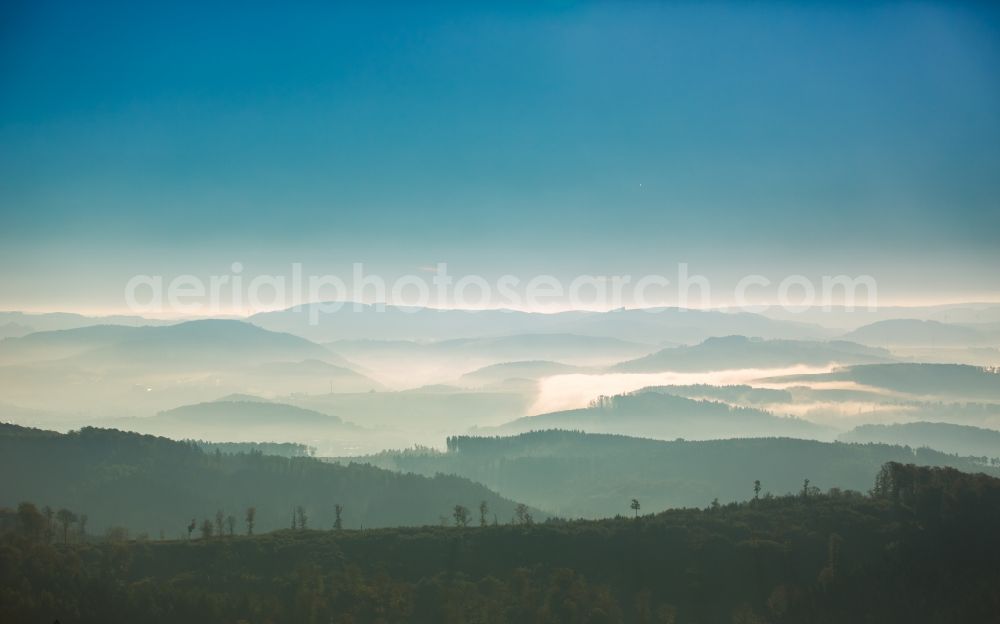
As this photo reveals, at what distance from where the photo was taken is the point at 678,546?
493 ft

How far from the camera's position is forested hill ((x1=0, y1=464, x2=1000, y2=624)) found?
124 metres

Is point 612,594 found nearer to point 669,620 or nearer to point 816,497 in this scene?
point 669,620

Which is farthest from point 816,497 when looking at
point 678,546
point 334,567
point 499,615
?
point 334,567

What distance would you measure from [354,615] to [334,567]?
19.2 meters

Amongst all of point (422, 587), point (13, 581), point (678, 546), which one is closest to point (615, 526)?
point (678, 546)

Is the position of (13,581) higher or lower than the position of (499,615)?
higher

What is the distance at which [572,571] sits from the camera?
143m

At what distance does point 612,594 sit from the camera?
137 metres

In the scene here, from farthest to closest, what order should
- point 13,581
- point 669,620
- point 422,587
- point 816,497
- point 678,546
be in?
point 816,497
point 678,546
point 422,587
point 669,620
point 13,581

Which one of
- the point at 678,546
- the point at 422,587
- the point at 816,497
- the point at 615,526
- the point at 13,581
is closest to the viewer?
the point at 13,581

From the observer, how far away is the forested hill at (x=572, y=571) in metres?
124

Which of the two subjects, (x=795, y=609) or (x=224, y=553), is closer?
(x=795, y=609)

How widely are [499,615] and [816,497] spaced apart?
91704 mm

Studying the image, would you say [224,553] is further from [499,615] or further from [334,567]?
[499,615]
